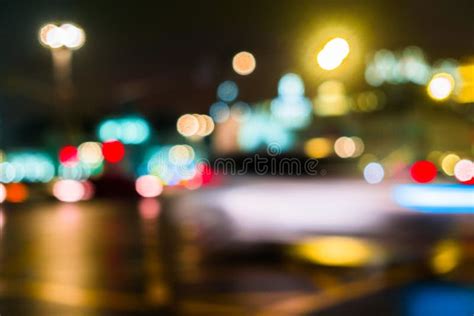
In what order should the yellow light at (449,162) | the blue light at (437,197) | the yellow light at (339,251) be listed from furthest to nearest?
the yellow light at (449,162), the yellow light at (339,251), the blue light at (437,197)

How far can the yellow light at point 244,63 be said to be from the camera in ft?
51.8

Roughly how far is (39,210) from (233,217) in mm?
11461

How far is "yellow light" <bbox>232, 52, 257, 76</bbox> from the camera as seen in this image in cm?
1579

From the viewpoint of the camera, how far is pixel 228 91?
15641 millimetres

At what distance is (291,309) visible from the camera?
741 cm

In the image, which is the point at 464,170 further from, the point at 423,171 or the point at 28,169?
the point at 28,169

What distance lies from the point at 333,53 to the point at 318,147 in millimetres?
1953

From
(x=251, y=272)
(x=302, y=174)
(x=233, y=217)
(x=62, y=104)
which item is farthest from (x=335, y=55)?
(x=62, y=104)

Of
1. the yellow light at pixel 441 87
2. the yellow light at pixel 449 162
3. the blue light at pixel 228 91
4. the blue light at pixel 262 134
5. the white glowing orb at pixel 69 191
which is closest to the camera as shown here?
the yellow light at pixel 449 162

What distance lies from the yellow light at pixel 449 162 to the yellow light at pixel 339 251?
1.59 m

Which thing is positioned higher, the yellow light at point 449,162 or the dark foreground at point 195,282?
the yellow light at point 449,162

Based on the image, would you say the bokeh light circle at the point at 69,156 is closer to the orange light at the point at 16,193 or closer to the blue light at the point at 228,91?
the orange light at the point at 16,193

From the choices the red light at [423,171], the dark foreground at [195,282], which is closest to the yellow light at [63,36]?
the dark foreground at [195,282]

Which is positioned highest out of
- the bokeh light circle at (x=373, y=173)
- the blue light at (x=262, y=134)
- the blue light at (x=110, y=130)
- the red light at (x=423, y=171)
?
the blue light at (x=110, y=130)
